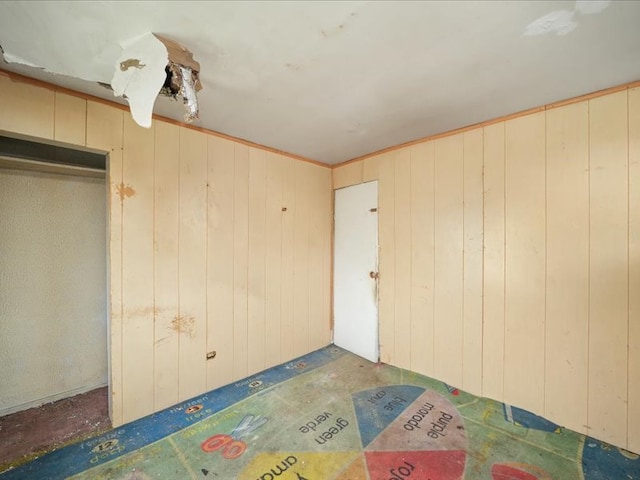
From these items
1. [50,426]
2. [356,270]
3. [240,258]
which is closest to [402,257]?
[356,270]

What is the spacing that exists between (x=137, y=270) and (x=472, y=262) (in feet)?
8.44

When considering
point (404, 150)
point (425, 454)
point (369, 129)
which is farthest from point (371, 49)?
point (425, 454)

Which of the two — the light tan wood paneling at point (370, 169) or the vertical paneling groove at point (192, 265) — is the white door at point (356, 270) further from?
the vertical paneling groove at point (192, 265)

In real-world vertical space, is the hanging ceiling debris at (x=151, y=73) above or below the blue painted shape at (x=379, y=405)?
above

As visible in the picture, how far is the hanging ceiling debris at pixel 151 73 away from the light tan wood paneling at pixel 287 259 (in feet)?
4.49

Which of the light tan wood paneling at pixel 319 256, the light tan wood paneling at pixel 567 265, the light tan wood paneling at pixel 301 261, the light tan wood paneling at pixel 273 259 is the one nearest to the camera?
the light tan wood paneling at pixel 567 265

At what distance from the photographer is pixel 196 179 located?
7.15 feet

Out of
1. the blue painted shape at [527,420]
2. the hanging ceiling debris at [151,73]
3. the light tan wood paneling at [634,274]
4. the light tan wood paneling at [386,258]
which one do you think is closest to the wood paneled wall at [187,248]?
the hanging ceiling debris at [151,73]

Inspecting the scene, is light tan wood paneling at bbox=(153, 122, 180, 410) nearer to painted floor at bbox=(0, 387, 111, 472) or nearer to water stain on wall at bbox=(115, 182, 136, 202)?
water stain on wall at bbox=(115, 182, 136, 202)

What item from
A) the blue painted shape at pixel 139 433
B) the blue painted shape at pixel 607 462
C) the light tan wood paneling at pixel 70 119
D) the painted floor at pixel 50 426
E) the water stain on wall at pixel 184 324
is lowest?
the painted floor at pixel 50 426

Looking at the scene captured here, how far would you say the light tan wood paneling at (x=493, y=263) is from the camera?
204cm

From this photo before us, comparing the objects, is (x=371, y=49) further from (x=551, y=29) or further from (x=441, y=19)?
(x=551, y=29)

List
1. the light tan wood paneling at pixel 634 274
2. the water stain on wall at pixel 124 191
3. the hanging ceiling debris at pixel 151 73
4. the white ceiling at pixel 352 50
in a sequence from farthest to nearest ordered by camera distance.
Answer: the water stain on wall at pixel 124 191 → the light tan wood paneling at pixel 634 274 → the hanging ceiling debris at pixel 151 73 → the white ceiling at pixel 352 50

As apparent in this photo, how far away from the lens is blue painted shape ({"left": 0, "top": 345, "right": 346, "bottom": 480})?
58.7 inches
